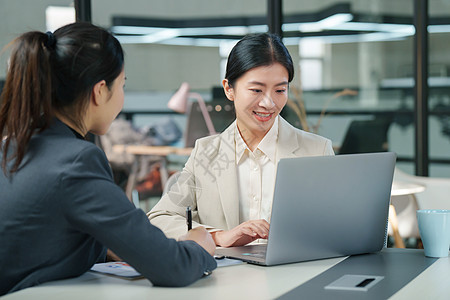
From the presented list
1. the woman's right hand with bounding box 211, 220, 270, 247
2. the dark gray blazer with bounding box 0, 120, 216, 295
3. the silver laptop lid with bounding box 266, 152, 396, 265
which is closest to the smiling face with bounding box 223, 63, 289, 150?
the woman's right hand with bounding box 211, 220, 270, 247

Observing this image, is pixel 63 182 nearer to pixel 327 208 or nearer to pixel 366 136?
pixel 327 208

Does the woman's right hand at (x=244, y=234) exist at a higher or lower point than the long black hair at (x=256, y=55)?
lower

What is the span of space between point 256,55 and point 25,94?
1.03 meters

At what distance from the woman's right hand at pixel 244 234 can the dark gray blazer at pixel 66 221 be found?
1.37 ft

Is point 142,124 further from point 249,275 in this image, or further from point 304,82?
point 249,275

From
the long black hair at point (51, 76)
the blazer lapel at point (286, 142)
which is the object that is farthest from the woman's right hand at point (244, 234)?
the long black hair at point (51, 76)

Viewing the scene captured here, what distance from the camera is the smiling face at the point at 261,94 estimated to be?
86.7 inches

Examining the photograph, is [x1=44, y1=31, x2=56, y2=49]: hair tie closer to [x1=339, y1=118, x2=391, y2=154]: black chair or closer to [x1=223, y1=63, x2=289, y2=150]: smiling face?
[x1=223, y1=63, x2=289, y2=150]: smiling face

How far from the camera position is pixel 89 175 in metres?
1.33

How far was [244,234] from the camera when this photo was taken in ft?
6.08

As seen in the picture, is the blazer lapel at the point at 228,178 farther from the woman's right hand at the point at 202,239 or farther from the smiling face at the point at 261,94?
the woman's right hand at the point at 202,239

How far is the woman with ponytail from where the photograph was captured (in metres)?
1.33

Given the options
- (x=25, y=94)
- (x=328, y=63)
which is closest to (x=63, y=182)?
(x=25, y=94)

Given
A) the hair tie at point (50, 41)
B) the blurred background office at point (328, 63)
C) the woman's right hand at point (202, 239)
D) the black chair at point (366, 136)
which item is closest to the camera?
the hair tie at point (50, 41)
